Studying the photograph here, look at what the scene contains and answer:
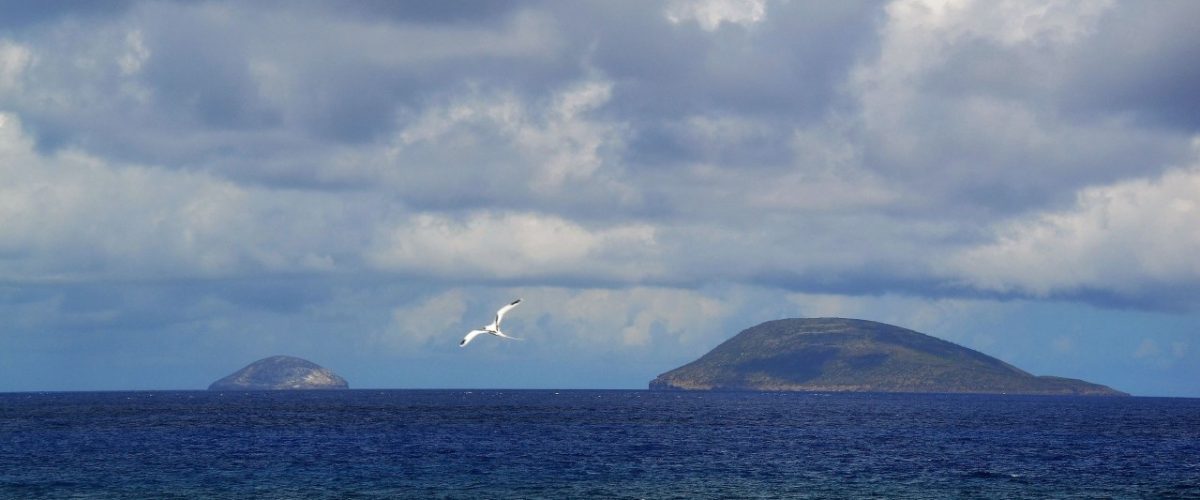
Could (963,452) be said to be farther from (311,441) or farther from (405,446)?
(311,441)

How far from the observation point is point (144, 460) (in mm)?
138125

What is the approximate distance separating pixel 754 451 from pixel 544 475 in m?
41.8

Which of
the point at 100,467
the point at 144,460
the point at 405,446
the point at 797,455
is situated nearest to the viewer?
the point at 100,467

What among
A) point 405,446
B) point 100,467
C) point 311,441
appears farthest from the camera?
point 311,441

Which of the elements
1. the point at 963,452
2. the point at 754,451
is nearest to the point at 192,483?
the point at 754,451

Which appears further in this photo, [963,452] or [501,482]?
[963,452]

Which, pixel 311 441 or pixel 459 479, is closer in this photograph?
pixel 459 479

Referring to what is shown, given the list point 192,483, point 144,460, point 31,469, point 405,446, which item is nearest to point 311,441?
point 405,446

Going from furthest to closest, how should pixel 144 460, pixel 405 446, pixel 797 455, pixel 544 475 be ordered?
pixel 405 446 < pixel 797 455 < pixel 144 460 < pixel 544 475

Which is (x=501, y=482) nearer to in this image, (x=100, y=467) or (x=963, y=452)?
(x=100, y=467)

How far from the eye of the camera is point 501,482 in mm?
114000

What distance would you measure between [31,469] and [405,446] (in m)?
45.9

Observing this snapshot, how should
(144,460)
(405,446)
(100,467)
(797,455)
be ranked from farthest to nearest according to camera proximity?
(405,446) < (797,455) < (144,460) < (100,467)

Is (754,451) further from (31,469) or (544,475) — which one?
(31,469)
